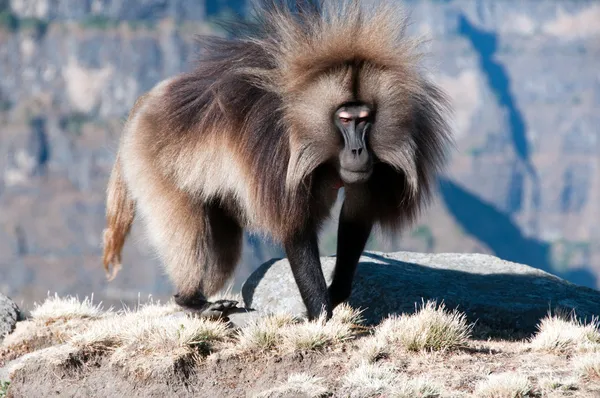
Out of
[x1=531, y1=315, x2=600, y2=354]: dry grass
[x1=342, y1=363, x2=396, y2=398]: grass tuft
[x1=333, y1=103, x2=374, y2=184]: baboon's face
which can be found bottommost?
[x1=342, y1=363, x2=396, y2=398]: grass tuft

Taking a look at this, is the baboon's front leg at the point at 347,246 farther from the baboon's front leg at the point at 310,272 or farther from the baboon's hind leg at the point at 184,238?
the baboon's hind leg at the point at 184,238

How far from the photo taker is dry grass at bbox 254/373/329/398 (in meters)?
6.79

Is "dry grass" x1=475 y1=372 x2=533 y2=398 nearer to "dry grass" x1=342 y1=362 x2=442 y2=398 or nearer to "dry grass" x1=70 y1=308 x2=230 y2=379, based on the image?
"dry grass" x1=342 y1=362 x2=442 y2=398

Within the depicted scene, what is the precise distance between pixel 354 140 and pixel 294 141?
59 centimetres

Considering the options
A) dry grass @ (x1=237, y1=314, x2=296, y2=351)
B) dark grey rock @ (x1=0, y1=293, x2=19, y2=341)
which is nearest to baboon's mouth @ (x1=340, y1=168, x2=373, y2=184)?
dry grass @ (x1=237, y1=314, x2=296, y2=351)

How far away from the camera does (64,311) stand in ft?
34.2

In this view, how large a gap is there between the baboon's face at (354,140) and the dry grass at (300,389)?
1.69m

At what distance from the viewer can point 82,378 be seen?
25.9 feet

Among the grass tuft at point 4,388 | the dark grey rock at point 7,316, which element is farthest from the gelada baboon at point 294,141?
the dark grey rock at point 7,316

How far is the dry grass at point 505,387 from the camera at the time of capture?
6391mm

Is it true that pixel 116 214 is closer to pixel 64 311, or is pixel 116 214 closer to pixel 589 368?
pixel 64 311

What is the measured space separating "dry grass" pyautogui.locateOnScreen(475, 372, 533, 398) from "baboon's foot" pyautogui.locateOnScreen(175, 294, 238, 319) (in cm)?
306

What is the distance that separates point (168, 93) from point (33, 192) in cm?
15185

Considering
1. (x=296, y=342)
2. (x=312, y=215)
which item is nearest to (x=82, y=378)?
(x=296, y=342)
